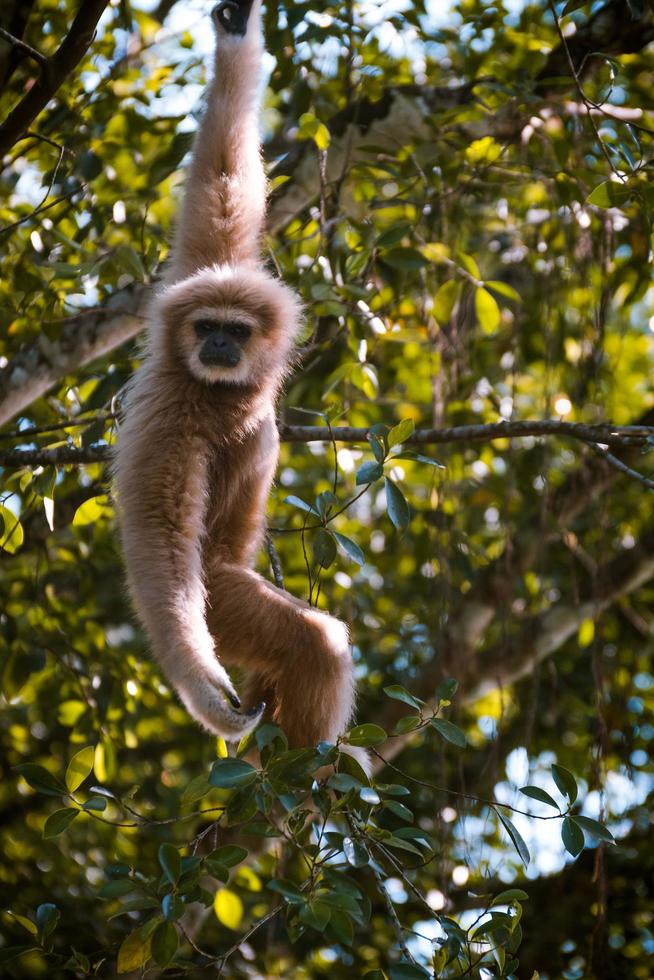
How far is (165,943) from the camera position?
7.95 feet

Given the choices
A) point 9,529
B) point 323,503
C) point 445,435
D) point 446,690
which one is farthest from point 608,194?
point 9,529

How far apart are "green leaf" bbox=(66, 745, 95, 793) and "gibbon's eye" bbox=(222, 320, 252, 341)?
1809mm

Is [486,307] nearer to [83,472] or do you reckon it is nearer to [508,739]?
[83,472]

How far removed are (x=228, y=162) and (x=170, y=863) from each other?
114 inches

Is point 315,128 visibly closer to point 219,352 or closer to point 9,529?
point 219,352

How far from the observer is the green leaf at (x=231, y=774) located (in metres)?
2.35

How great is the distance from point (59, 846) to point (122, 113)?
4.16 metres

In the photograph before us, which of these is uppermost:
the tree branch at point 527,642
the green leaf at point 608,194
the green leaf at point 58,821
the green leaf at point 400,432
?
the green leaf at point 608,194

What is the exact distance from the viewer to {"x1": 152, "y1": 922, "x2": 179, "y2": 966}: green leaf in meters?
2.42

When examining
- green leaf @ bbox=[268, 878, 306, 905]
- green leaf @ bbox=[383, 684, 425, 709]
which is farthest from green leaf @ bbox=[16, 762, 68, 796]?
green leaf @ bbox=[383, 684, 425, 709]

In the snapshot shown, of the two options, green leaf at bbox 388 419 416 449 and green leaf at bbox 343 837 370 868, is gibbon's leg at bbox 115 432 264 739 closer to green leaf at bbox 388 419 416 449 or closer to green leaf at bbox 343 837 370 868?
green leaf at bbox 343 837 370 868

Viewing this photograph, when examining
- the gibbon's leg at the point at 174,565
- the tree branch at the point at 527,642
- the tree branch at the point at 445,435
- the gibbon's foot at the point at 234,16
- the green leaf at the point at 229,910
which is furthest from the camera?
the tree branch at the point at 527,642

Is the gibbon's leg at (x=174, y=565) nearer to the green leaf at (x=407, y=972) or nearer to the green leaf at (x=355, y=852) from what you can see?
the green leaf at (x=355, y=852)

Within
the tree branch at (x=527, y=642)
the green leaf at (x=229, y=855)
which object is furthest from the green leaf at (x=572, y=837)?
the tree branch at (x=527, y=642)
